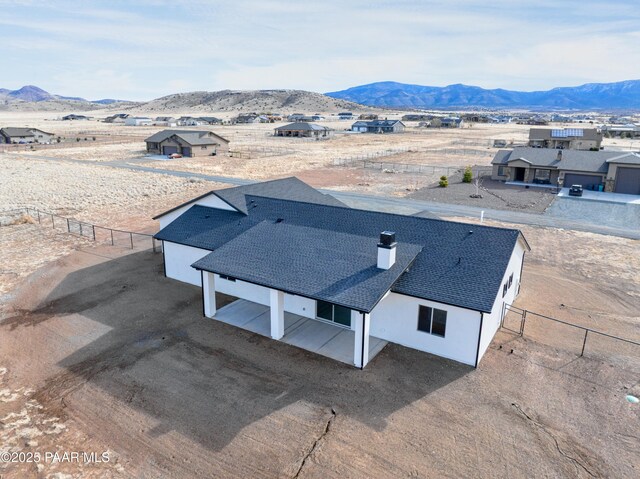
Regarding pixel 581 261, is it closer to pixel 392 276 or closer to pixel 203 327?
pixel 392 276

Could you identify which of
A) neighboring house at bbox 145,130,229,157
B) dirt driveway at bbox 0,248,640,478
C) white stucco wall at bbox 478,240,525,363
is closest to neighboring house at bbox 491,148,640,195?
white stucco wall at bbox 478,240,525,363

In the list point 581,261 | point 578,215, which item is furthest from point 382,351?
point 578,215

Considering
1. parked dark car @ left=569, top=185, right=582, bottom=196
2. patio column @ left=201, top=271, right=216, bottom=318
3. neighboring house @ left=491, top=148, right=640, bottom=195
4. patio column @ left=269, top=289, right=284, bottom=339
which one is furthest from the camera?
neighboring house @ left=491, top=148, right=640, bottom=195

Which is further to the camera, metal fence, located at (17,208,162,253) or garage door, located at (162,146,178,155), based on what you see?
garage door, located at (162,146,178,155)

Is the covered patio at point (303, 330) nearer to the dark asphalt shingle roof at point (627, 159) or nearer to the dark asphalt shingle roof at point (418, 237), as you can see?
the dark asphalt shingle roof at point (418, 237)

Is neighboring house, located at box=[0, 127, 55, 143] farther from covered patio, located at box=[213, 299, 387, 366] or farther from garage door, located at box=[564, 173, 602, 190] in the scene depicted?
garage door, located at box=[564, 173, 602, 190]

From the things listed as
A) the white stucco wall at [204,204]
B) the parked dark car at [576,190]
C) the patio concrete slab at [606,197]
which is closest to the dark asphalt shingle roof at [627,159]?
the patio concrete slab at [606,197]
